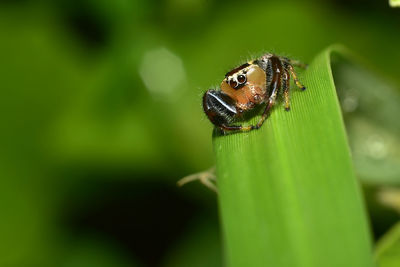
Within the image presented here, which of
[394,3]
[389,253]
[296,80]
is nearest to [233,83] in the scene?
[296,80]

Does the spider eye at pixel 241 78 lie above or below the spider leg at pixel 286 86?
above

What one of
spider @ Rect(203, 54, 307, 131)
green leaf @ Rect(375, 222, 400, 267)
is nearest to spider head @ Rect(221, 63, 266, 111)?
spider @ Rect(203, 54, 307, 131)

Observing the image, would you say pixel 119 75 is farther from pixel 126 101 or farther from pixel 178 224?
pixel 178 224

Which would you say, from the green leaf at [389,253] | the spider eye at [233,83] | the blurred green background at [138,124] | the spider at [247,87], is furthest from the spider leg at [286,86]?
the blurred green background at [138,124]

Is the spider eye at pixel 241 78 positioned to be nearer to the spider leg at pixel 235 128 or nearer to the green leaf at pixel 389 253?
the spider leg at pixel 235 128

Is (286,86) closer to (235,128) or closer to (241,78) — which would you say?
(241,78)

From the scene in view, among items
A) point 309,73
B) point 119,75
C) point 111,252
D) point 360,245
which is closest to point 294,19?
point 119,75
